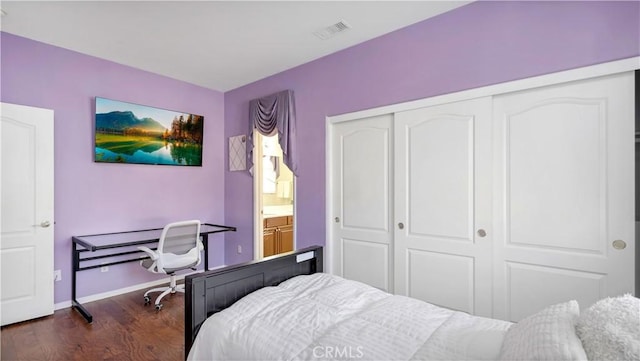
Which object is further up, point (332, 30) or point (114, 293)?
point (332, 30)

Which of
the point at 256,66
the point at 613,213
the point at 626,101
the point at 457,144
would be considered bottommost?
the point at 613,213

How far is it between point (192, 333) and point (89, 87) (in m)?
3.07

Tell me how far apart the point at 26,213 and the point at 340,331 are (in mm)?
3094

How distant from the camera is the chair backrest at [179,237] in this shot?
302 centimetres

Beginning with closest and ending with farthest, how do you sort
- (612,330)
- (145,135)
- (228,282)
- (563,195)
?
(612,330) → (228,282) → (563,195) → (145,135)

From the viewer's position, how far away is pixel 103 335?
8.44 ft

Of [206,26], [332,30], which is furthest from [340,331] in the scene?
[206,26]

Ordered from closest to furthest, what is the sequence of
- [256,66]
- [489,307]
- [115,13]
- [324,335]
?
[324,335] < [489,307] < [115,13] < [256,66]

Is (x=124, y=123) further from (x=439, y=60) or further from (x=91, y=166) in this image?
(x=439, y=60)

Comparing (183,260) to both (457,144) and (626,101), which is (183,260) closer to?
(457,144)

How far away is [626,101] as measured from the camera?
186 centimetres

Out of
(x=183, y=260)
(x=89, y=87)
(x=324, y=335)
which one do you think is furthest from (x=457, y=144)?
(x=89, y=87)

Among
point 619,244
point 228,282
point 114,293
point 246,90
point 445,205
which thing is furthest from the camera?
point 246,90

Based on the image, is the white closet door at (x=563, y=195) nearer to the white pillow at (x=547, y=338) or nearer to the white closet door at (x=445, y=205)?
the white closet door at (x=445, y=205)
